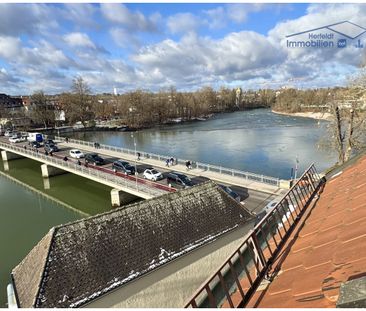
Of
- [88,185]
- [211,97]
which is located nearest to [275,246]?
[88,185]

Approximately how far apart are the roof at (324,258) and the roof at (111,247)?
877 cm

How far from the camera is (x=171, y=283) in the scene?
13883mm

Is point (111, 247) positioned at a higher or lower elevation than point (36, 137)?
lower

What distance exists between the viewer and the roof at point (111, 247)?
11477mm

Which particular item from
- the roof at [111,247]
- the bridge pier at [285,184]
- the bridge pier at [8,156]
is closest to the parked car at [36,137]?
the bridge pier at [8,156]

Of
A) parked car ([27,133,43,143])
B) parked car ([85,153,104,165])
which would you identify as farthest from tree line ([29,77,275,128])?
parked car ([85,153,104,165])

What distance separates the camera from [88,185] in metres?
40.9

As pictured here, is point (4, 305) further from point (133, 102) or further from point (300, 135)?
point (133, 102)

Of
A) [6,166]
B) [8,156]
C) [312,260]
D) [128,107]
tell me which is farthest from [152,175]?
[128,107]

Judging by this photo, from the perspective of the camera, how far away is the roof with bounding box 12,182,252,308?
11.5m

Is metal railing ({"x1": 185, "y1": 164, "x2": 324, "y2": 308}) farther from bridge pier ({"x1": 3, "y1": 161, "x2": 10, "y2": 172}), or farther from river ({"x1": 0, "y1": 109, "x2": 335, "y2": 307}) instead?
bridge pier ({"x1": 3, "y1": 161, "x2": 10, "y2": 172})

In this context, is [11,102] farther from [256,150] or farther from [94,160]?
[256,150]

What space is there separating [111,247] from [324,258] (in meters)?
10.8

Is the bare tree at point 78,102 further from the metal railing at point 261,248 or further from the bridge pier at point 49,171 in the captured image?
the metal railing at point 261,248
